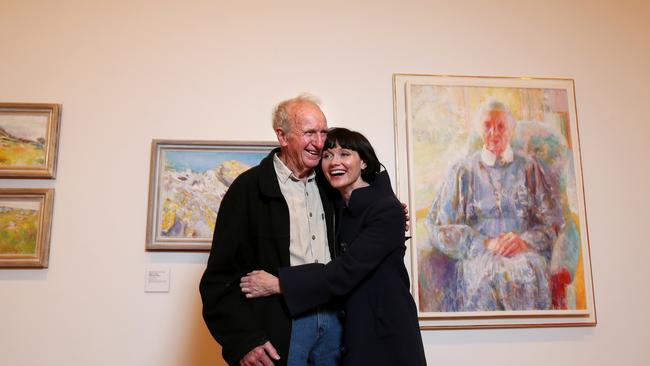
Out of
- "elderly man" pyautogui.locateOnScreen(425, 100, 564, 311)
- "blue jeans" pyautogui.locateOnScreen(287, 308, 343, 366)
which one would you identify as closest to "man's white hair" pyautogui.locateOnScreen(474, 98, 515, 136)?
"elderly man" pyautogui.locateOnScreen(425, 100, 564, 311)

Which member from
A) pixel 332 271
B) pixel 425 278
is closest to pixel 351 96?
pixel 425 278

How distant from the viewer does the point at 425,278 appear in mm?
2135

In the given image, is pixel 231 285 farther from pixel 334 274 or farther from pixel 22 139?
pixel 22 139

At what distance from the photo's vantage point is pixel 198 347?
6.65ft

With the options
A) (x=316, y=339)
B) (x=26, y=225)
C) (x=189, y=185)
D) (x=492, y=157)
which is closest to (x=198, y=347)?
(x=189, y=185)

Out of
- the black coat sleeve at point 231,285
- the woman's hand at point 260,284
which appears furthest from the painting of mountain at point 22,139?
the woman's hand at point 260,284

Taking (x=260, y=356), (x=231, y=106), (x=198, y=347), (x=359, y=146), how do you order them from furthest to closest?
(x=231, y=106)
(x=198, y=347)
(x=359, y=146)
(x=260, y=356)

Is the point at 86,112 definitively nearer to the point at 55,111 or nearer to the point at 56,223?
the point at 55,111

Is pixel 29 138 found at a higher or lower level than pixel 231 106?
lower

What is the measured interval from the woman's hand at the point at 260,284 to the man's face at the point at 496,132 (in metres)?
1.44

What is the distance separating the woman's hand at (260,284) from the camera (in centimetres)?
137

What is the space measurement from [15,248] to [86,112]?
72 cm

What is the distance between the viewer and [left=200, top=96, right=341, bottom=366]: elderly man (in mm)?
1359

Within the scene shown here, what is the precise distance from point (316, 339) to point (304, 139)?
0.68 metres
